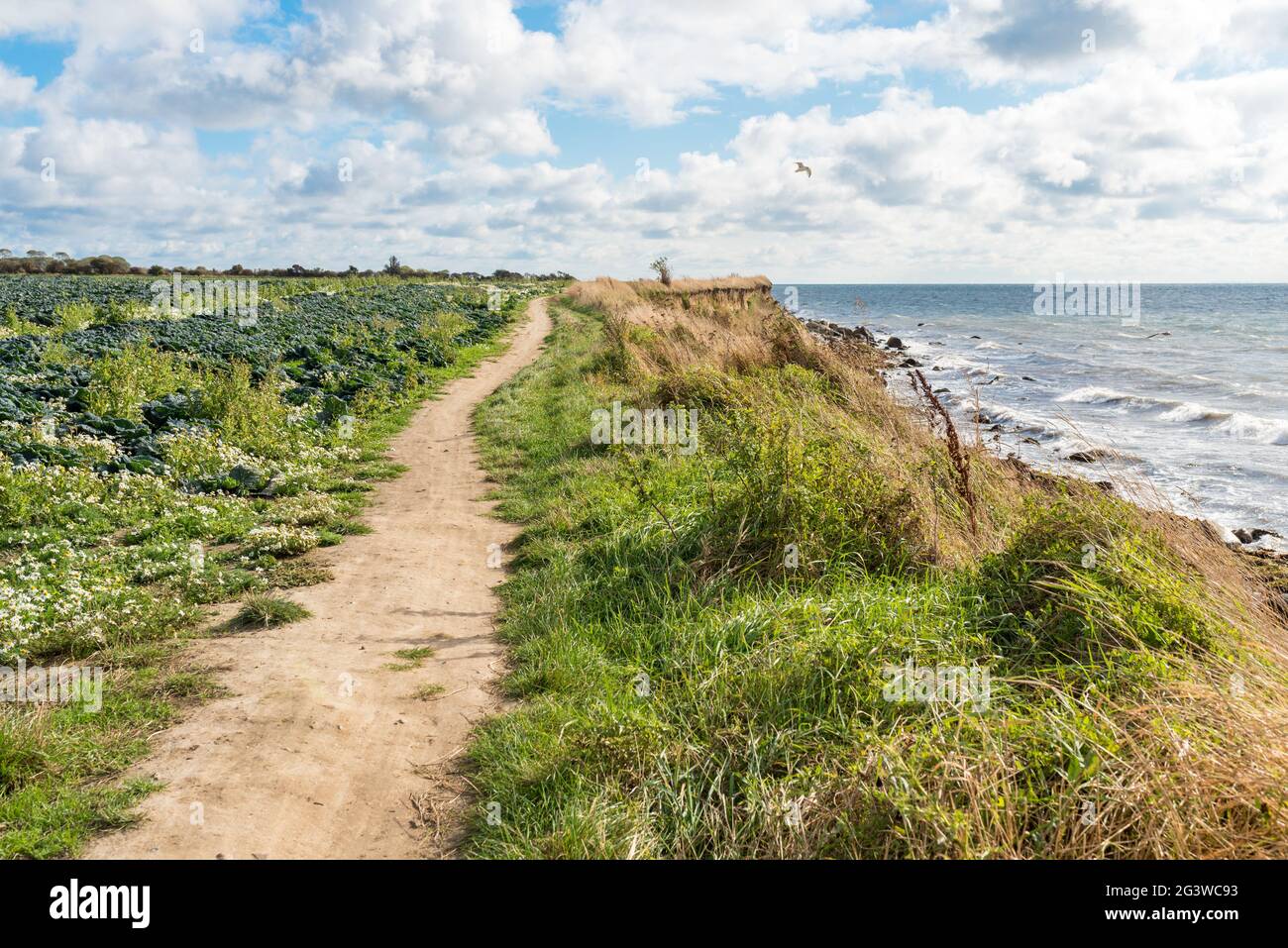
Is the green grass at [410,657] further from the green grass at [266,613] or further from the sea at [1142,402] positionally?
the sea at [1142,402]

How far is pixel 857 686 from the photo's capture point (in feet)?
14.3

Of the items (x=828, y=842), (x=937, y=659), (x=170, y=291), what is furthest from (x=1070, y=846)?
(x=170, y=291)

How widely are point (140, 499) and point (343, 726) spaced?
5.20 metres

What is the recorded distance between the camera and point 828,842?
3.42m

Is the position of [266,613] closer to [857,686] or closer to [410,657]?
[410,657]

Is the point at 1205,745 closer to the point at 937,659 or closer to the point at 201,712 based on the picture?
the point at 937,659

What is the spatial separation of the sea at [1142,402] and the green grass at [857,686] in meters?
1.76

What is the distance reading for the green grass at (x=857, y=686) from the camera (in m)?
3.33

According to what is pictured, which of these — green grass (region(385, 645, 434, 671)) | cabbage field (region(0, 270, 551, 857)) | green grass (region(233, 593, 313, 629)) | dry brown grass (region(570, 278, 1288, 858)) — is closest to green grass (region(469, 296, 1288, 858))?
dry brown grass (region(570, 278, 1288, 858))

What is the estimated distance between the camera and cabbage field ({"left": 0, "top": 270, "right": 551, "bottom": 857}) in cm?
429

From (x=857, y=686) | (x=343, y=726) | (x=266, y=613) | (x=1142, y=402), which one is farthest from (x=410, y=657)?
(x=1142, y=402)

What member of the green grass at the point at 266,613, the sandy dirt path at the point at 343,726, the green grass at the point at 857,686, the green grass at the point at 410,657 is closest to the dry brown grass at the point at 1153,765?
the green grass at the point at 857,686

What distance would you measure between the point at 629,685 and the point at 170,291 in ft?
115
